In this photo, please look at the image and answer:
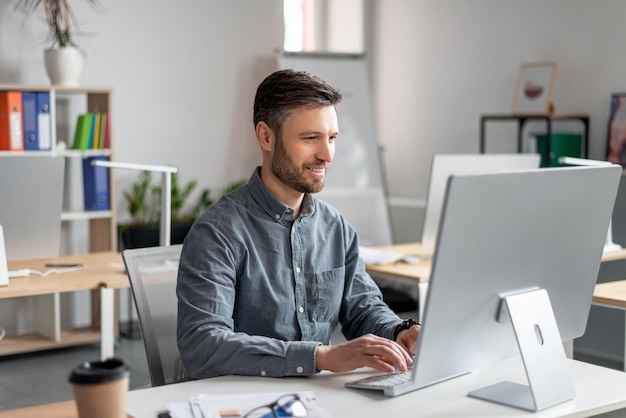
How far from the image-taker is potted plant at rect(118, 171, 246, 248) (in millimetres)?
5160

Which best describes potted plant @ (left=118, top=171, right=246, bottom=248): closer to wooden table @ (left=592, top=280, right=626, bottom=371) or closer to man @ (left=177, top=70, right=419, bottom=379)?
wooden table @ (left=592, top=280, right=626, bottom=371)

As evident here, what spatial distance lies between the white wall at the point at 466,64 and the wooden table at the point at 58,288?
2472 millimetres

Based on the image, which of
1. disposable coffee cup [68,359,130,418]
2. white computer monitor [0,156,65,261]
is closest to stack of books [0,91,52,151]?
white computer monitor [0,156,65,261]

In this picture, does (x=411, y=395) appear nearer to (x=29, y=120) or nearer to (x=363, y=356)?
(x=363, y=356)

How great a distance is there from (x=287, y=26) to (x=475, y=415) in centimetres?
495

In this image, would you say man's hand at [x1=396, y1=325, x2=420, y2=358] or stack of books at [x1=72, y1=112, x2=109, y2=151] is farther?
stack of books at [x1=72, y1=112, x2=109, y2=151]

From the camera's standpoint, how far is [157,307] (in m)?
2.26

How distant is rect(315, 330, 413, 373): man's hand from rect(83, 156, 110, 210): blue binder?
3434 mm

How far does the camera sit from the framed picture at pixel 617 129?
4.75 m

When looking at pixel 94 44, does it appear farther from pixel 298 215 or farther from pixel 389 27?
pixel 298 215

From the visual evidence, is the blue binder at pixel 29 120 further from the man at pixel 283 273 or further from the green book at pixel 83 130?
the man at pixel 283 273

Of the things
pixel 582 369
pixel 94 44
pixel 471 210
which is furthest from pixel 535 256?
pixel 94 44

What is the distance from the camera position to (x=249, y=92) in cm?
589

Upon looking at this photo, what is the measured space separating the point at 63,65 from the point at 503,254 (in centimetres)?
374
